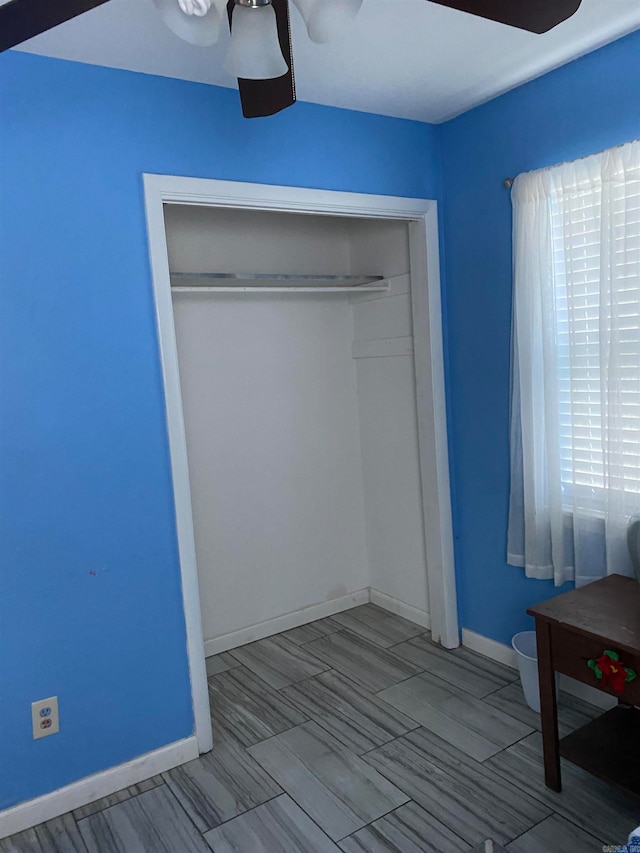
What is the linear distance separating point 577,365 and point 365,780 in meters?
1.64

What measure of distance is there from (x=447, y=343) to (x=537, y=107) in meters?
1.01

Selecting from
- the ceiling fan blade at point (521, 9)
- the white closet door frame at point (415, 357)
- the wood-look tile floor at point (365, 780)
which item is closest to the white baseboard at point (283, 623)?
the wood-look tile floor at point (365, 780)

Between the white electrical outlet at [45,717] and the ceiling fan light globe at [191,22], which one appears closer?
the ceiling fan light globe at [191,22]

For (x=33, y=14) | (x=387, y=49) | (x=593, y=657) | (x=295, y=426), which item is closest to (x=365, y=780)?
(x=593, y=657)

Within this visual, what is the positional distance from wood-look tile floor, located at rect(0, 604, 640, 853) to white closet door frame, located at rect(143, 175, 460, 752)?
0.82 feet

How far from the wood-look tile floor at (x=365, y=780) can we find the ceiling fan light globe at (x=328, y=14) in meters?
2.09

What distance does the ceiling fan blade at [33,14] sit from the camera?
1128 millimetres

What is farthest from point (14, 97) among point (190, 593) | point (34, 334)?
point (190, 593)

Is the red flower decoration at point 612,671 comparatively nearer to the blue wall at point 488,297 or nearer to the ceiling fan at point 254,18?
the blue wall at point 488,297

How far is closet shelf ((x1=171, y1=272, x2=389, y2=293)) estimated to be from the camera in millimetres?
2799

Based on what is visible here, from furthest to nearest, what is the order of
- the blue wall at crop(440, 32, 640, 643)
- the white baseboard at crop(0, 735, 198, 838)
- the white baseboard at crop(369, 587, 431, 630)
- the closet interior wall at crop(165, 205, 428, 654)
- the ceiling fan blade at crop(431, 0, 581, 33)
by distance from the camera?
1. the white baseboard at crop(369, 587, 431, 630)
2. the closet interior wall at crop(165, 205, 428, 654)
3. the blue wall at crop(440, 32, 640, 643)
4. the white baseboard at crop(0, 735, 198, 838)
5. the ceiling fan blade at crop(431, 0, 581, 33)

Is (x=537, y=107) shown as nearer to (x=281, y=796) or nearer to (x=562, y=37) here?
(x=562, y=37)

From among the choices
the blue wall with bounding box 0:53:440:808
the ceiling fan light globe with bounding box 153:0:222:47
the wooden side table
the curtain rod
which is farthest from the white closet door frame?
the ceiling fan light globe with bounding box 153:0:222:47

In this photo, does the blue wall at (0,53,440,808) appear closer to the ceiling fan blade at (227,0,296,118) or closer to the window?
the ceiling fan blade at (227,0,296,118)
